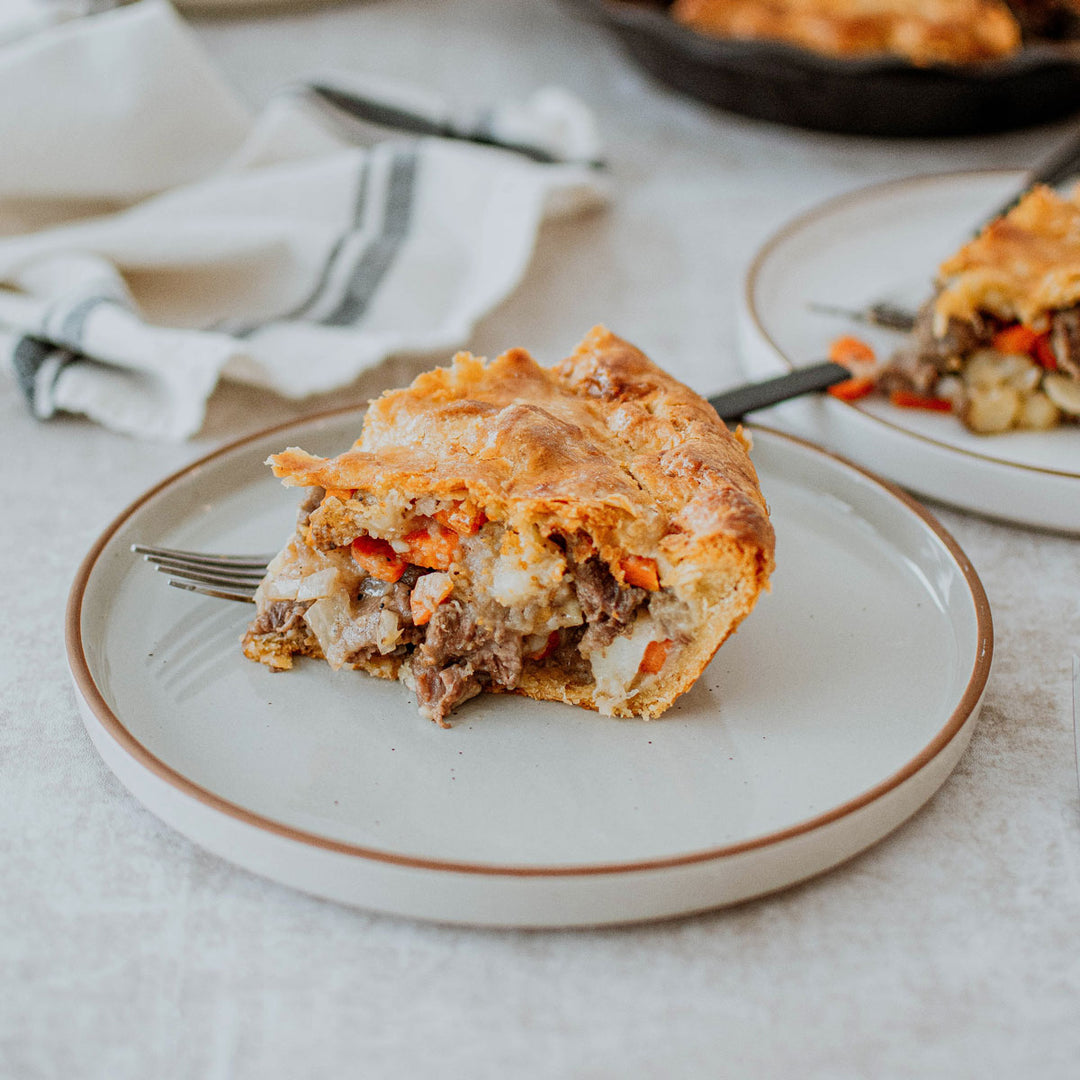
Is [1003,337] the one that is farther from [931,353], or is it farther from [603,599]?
[603,599]

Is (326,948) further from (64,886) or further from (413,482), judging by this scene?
(413,482)

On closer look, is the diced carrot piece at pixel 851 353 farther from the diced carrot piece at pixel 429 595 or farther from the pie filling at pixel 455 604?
the diced carrot piece at pixel 429 595

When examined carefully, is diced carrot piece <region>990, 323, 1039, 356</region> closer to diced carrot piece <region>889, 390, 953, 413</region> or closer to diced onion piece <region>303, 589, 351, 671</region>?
diced carrot piece <region>889, 390, 953, 413</region>

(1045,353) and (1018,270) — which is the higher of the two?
(1018,270)

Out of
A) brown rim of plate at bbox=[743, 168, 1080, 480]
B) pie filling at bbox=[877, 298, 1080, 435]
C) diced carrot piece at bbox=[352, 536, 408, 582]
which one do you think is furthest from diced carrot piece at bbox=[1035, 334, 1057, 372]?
diced carrot piece at bbox=[352, 536, 408, 582]

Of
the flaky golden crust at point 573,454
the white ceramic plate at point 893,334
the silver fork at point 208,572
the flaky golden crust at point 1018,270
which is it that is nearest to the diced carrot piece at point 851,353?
the white ceramic plate at point 893,334

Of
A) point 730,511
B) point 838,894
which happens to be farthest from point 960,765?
point 730,511

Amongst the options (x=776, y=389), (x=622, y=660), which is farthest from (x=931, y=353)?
(x=622, y=660)
